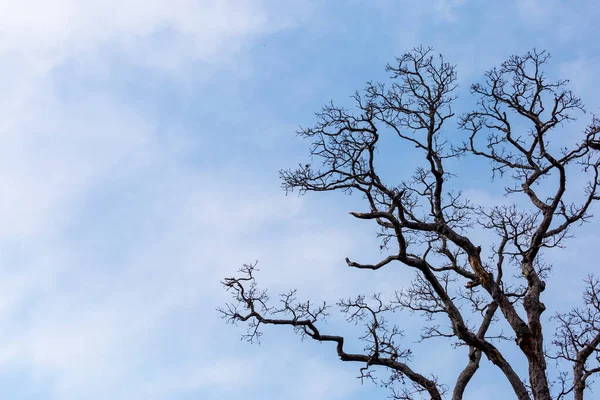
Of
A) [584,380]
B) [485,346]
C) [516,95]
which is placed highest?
[516,95]

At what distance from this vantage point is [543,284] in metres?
18.3

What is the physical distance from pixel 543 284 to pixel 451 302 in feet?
7.61

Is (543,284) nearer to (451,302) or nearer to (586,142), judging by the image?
(451,302)

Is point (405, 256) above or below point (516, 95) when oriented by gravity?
below

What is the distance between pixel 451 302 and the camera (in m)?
18.1

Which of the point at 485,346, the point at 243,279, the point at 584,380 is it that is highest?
the point at 243,279

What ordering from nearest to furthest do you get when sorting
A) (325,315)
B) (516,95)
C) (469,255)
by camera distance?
(325,315) < (469,255) < (516,95)

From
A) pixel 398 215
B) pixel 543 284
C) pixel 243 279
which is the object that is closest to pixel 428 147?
pixel 398 215

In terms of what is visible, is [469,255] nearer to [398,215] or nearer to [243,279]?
[398,215]

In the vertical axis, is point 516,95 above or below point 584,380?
above

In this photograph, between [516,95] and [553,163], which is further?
[516,95]

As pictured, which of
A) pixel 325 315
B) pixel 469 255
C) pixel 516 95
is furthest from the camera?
pixel 516 95

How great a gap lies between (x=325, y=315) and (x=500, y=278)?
4.39 meters

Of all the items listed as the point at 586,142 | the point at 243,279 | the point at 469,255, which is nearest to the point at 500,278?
the point at 469,255
